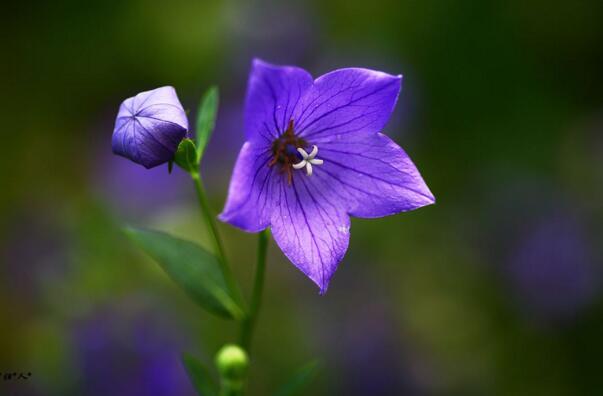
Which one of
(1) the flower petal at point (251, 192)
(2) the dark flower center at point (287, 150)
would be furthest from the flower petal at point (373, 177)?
(1) the flower petal at point (251, 192)

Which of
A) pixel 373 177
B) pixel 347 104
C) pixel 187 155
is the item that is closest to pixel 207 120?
pixel 187 155

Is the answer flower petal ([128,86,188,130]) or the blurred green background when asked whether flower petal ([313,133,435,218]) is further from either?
the blurred green background

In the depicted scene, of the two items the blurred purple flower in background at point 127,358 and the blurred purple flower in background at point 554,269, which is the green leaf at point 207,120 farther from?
the blurred purple flower in background at point 554,269

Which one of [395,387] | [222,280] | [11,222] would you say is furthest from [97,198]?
[222,280]

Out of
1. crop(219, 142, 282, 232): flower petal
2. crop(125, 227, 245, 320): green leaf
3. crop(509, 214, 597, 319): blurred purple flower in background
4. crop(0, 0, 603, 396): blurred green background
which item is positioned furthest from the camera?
crop(509, 214, 597, 319): blurred purple flower in background

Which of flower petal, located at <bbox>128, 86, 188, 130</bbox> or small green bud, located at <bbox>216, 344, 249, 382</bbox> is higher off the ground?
flower petal, located at <bbox>128, 86, 188, 130</bbox>

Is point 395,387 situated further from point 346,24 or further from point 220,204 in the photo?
point 346,24

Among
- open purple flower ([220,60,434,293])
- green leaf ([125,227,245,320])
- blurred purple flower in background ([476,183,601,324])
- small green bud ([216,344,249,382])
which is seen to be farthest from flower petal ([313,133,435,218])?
blurred purple flower in background ([476,183,601,324])

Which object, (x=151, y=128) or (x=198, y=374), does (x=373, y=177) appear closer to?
(x=151, y=128)
